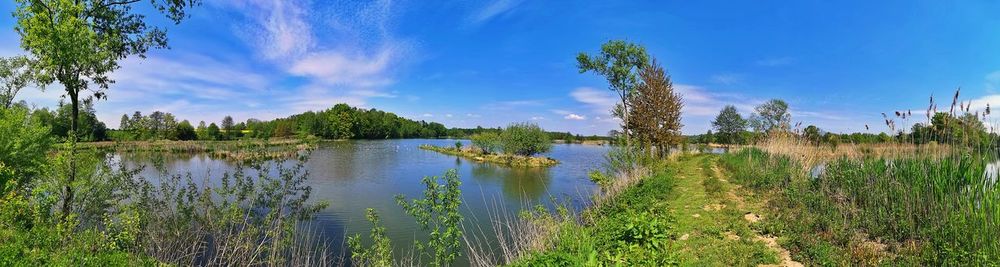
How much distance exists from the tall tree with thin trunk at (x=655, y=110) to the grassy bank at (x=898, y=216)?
11183 mm

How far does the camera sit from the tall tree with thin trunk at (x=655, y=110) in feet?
65.2

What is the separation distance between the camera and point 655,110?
20.1m

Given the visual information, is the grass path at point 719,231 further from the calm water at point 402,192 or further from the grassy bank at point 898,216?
the calm water at point 402,192

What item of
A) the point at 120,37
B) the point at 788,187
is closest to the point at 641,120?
the point at 788,187

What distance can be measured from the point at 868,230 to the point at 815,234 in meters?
0.67

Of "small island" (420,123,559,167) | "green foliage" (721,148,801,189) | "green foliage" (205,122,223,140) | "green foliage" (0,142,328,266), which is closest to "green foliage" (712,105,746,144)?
"small island" (420,123,559,167)

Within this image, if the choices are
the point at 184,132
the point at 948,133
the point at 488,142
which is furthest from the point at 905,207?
the point at 184,132

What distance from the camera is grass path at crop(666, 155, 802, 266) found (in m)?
5.76

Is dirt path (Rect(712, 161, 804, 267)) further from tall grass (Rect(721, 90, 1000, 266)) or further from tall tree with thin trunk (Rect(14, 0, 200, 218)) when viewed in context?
tall tree with thin trunk (Rect(14, 0, 200, 218))

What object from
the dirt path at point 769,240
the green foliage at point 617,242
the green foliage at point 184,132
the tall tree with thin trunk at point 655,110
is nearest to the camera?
the green foliage at point 617,242

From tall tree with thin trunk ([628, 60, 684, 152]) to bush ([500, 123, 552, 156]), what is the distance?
19.5 m

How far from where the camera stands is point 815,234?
6.21 metres

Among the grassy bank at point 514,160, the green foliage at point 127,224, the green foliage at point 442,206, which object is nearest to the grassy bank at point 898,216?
the green foliage at point 442,206

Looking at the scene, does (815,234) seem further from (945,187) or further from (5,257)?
(5,257)
